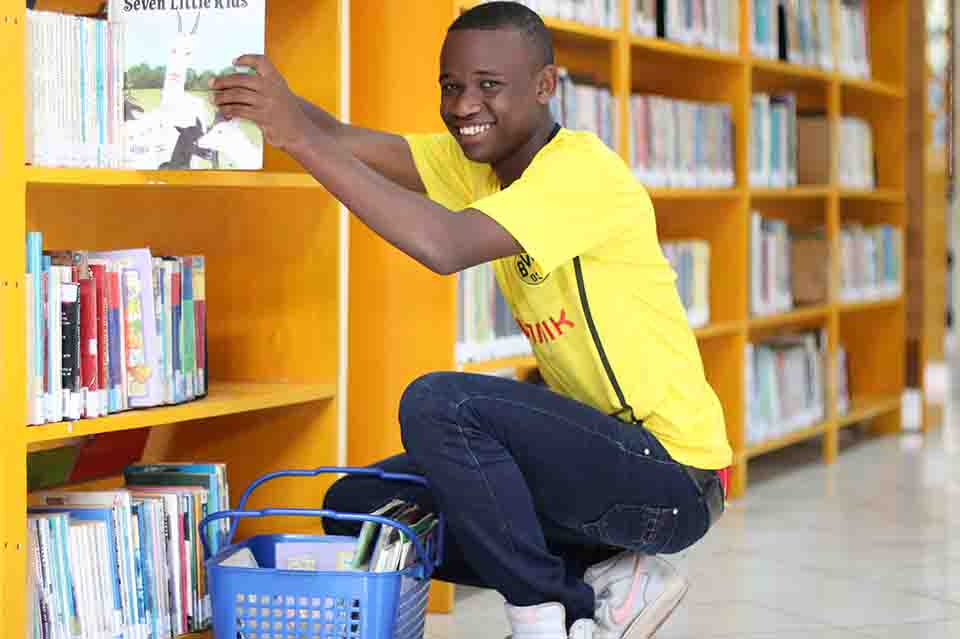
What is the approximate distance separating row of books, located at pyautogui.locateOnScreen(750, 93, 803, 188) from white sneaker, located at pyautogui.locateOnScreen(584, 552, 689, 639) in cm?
241

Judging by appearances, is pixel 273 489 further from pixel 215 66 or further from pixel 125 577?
pixel 215 66

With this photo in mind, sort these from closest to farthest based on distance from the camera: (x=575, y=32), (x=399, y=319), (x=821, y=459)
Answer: (x=399, y=319)
(x=575, y=32)
(x=821, y=459)

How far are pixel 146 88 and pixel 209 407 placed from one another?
567mm

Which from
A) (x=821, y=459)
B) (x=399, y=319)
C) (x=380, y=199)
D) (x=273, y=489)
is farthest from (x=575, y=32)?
(x=821, y=459)

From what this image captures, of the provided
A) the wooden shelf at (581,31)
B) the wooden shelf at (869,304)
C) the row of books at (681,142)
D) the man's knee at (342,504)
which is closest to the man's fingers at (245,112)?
the man's knee at (342,504)

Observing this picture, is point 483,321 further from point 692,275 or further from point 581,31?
point 692,275

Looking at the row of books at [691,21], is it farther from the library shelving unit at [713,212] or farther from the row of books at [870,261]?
the row of books at [870,261]

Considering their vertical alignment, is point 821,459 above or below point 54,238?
below

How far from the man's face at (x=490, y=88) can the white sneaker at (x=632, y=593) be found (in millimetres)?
748

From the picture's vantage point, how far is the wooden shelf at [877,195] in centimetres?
567

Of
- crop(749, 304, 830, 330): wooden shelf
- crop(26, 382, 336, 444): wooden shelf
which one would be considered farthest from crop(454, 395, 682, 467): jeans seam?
crop(749, 304, 830, 330): wooden shelf

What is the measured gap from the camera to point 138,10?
8.05ft

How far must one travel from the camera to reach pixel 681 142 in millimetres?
4457

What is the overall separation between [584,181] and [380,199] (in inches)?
15.1
